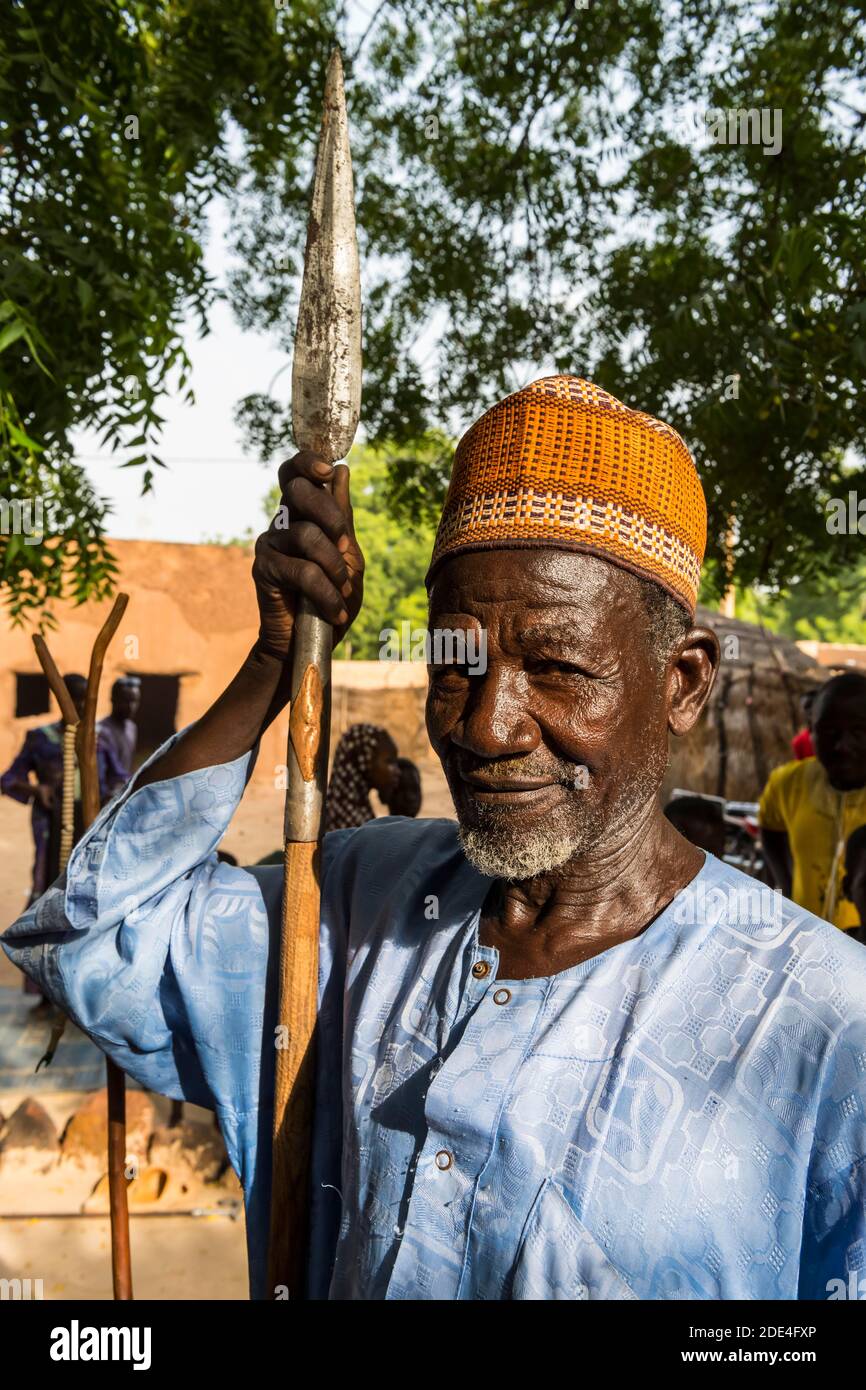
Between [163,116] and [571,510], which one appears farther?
[163,116]

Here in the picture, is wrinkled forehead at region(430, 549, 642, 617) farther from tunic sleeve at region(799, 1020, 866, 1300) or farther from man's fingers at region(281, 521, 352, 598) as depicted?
tunic sleeve at region(799, 1020, 866, 1300)

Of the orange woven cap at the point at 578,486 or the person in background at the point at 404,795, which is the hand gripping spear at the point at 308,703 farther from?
the person in background at the point at 404,795

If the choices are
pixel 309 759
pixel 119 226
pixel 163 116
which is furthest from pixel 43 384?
pixel 309 759

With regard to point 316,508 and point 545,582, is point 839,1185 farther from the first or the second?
point 316,508

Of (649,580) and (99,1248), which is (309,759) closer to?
(649,580)

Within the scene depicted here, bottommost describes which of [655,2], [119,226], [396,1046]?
[396,1046]

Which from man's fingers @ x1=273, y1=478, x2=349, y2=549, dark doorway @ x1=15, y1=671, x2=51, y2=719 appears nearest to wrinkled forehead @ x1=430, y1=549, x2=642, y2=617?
man's fingers @ x1=273, y1=478, x2=349, y2=549

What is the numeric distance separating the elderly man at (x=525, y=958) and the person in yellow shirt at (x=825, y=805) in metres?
2.95

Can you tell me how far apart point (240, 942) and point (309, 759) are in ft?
1.10

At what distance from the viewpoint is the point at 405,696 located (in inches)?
700

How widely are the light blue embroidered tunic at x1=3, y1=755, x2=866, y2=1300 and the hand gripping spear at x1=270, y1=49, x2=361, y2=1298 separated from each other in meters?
0.06

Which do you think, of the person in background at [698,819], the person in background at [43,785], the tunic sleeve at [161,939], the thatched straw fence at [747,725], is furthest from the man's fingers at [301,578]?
the thatched straw fence at [747,725]

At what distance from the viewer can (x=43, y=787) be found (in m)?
7.10
